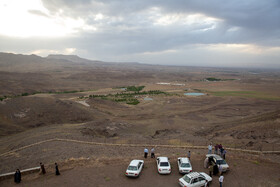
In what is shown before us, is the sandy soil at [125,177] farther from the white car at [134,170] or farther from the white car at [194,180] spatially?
the white car at [194,180]

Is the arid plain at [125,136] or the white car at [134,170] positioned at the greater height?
the white car at [134,170]

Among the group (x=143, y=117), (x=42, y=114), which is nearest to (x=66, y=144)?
(x=42, y=114)

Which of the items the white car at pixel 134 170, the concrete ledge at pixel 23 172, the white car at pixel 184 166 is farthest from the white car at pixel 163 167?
the concrete ledge at pixel 23 172

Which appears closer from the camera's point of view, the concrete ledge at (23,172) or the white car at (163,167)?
the white car at (163,167)

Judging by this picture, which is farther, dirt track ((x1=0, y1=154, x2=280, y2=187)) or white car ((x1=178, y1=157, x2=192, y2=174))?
white car ((x1=178, y1=157, x2=192, y2=174))

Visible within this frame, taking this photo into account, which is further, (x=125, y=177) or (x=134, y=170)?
(x=125, y=177)

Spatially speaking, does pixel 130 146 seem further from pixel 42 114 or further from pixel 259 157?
pixel 42 114

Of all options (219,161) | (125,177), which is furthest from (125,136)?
(219,161)

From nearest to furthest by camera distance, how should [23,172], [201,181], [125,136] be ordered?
1. [201,181]
2. [23,172]
3. [125,136]

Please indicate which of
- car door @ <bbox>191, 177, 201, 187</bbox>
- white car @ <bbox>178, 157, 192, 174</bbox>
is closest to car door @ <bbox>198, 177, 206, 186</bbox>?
car door @ <bbox>191, 177, 201, 187</bbox>

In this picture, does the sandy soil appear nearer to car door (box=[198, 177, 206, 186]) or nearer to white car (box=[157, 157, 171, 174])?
white car (box=[157, 157, 171, 174])

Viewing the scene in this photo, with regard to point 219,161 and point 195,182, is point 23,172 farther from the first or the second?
point 219,161
